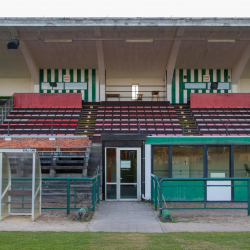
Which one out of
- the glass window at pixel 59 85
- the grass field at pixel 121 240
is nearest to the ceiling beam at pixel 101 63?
the glass window at pixel 59 85

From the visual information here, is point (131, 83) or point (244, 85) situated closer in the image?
point (244, 85)

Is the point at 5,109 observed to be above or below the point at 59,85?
below

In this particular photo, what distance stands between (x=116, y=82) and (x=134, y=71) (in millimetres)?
1877

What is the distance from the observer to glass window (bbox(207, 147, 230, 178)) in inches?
404

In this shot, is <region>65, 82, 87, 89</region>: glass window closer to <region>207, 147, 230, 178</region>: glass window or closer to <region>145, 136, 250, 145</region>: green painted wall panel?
<region>145, 136, 250, 145</region>: green painted wall panel

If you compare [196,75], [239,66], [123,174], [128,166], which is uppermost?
[239,66]

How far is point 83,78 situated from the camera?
22.8 metres

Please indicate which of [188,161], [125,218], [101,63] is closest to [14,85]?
[101,63]

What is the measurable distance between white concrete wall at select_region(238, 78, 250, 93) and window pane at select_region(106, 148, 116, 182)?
1701 centimetres

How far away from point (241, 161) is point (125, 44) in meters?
12.7

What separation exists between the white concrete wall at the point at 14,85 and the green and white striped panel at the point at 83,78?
153 cm

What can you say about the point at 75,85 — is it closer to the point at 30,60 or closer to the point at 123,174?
the point at 30,60

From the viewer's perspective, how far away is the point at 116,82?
23219 millimetres

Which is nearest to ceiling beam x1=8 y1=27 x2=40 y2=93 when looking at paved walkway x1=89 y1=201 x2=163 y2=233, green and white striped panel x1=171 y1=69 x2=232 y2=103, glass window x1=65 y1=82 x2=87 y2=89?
glass window x1=65 y1=82 x2=87 y2=89
